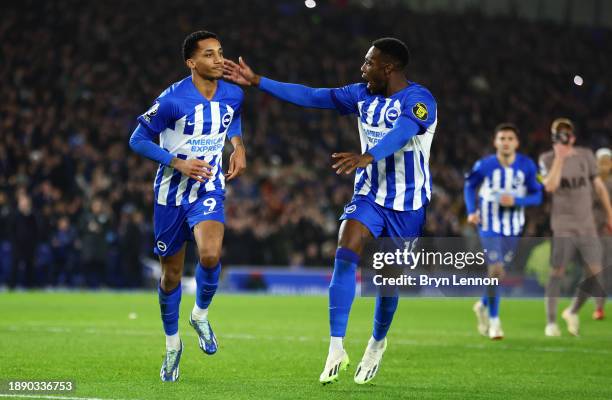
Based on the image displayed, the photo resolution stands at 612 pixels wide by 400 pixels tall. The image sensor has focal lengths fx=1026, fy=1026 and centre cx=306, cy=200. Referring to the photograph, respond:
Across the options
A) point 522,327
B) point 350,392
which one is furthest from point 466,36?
point 350,392

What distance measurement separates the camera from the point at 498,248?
12086 millimetres

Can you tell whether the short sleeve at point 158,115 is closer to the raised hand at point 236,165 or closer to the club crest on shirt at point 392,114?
the raised hand at point 236,165

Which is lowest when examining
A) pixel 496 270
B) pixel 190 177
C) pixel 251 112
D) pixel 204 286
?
pixel 204 286

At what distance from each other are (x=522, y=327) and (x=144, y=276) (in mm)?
11863

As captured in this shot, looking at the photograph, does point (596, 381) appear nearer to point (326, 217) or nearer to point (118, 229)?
point (118, 229)

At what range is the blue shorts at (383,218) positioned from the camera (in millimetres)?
7164

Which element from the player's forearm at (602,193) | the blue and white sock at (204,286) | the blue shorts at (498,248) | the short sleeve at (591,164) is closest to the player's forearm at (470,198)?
the blue shorts at (498,248)

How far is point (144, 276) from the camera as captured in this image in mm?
23469

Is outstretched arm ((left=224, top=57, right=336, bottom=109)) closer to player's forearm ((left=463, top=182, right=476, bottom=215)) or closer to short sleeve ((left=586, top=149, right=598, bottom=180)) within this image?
player's forearm ((left=463, top=182, right=476, bottom=215))

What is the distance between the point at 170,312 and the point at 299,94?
187 centimetres

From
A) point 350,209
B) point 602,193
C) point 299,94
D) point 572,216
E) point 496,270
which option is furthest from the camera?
point 602,193

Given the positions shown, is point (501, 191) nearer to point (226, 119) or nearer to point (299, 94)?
point (299, 94)

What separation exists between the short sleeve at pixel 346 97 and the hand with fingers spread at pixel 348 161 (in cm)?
93

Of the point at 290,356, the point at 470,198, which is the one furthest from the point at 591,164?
the point at 290,356
